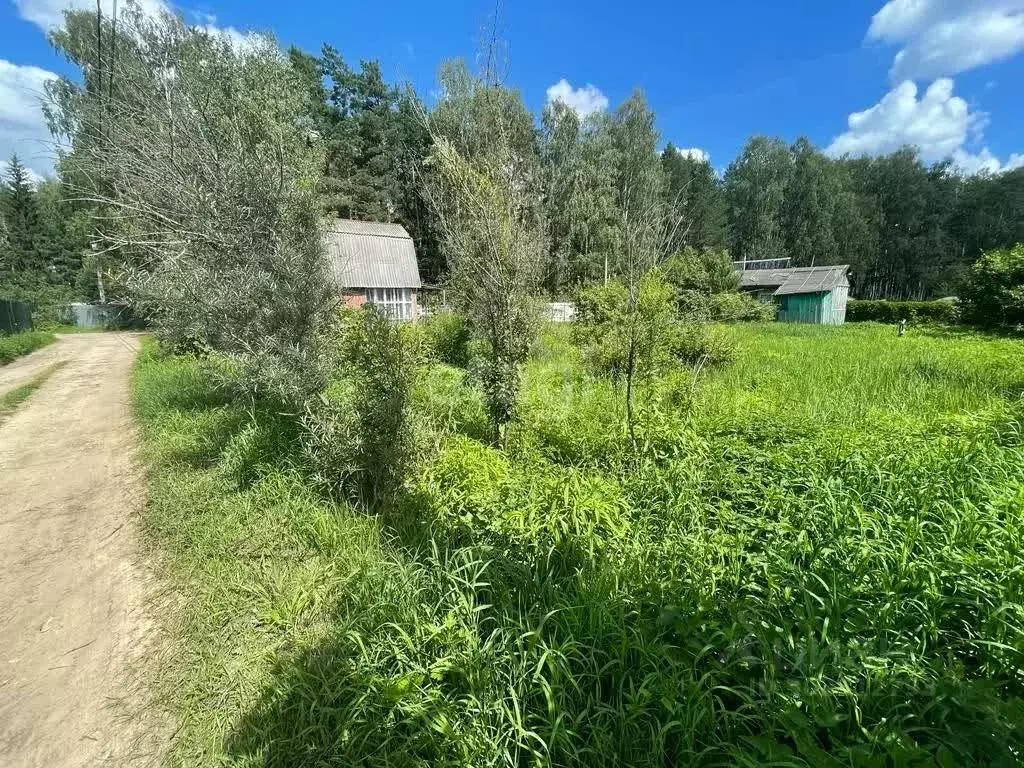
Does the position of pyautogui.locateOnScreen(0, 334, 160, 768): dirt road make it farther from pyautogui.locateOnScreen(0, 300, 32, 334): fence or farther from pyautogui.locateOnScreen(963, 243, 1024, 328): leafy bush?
pyautogui.locateOnScreen(963, 243, 1024, 328): leafy bush

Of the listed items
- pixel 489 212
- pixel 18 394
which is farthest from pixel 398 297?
pixel 489 212

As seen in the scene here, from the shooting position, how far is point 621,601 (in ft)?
7.36

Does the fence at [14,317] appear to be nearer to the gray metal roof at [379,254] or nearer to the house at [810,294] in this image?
the gray metal roof at [379,254]

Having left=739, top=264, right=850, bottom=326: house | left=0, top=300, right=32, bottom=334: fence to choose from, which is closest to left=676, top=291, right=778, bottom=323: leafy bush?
left=739, top=264, right=850, bottom=326: house

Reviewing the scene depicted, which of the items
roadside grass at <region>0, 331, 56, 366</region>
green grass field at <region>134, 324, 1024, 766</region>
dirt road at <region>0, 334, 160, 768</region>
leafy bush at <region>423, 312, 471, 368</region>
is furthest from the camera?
roadside grass at <region>0, 331, 56, 366</region>

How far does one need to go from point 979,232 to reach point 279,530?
61.8 m

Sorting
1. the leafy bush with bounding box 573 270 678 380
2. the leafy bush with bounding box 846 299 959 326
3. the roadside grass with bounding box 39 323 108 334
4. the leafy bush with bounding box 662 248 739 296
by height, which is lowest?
the roadside grass with bounding box 39 323 108 334

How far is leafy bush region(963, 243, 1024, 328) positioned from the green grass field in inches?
721

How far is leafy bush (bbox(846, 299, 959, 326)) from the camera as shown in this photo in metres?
21.8

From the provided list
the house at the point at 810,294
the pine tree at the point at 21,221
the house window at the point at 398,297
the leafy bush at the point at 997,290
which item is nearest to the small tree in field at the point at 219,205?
the house window at the point at 398,297

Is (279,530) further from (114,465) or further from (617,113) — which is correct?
(617,113)

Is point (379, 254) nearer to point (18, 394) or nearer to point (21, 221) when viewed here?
point (18, 394)

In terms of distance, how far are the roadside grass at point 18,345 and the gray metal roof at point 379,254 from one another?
11.4 m

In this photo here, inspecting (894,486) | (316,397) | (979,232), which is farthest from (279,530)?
(979,232)
